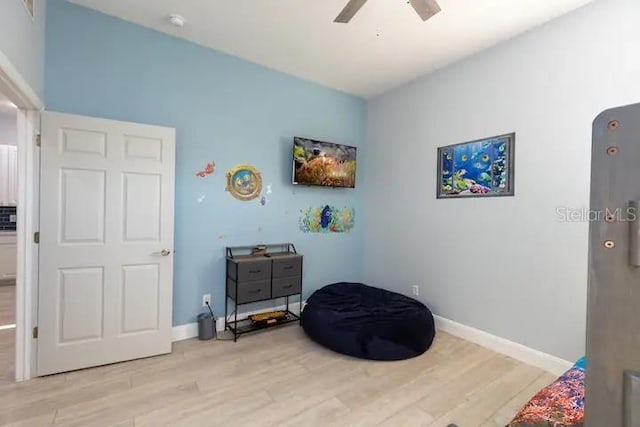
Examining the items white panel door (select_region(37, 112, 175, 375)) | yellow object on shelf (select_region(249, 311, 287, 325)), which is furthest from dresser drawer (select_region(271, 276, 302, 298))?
white panel door (select_region(37, 112, 175, 375))

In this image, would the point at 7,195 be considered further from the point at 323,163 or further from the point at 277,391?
the point at 277,391

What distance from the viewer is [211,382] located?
89.3 inches

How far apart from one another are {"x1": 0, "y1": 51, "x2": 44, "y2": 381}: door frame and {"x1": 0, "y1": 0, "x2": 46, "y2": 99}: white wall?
0.22 m

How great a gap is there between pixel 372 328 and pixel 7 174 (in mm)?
6241

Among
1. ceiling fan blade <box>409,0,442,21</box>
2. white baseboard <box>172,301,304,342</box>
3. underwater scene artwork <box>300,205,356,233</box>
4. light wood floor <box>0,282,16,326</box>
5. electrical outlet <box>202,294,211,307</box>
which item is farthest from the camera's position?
underwater scene artwork <box>300,205,356,233</box>

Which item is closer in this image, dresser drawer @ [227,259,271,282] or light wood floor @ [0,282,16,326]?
dresser drawer @ [227,259,271,282]

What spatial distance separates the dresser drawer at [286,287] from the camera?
3.18 m

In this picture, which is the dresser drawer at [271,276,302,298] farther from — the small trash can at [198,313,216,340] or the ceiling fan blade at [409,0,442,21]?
the ceiling fan blade at [409,0,442,21]

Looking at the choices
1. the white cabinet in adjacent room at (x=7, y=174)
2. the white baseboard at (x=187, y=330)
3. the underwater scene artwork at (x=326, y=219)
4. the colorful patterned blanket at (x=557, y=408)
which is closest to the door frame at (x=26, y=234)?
the white baseboard at (x=187, y=330)

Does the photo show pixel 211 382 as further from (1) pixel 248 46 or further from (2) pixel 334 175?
(1) pixel 248 46

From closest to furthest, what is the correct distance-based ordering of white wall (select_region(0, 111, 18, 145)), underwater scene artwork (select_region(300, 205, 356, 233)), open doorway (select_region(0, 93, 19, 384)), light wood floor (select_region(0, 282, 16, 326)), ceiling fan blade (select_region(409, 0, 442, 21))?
ceiling fan blade (select_region(409, 0, 442, 21))
light wood floor (select_region(0, 282, 16, 326))
underwater scene artwork (select_region(300, 205, 356, 233))
open doorway (select_region(0, 93, 19, 384))
white wall (select_region(0, 111, 18, 145))

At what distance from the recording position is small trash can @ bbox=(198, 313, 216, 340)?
296cm

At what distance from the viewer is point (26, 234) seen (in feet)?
7.35

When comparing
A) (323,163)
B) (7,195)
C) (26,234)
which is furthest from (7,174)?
(323,163)
